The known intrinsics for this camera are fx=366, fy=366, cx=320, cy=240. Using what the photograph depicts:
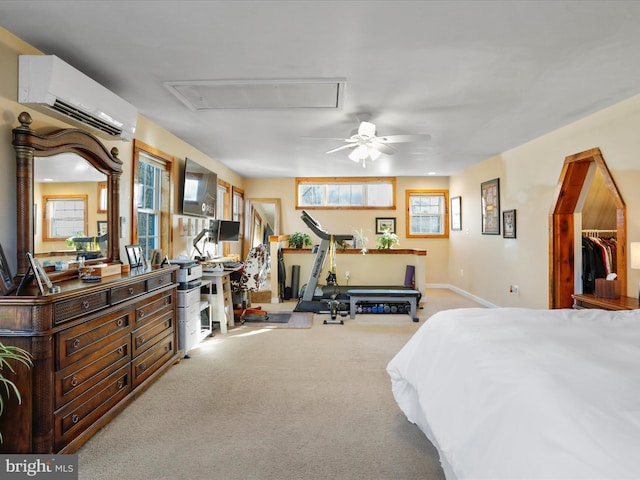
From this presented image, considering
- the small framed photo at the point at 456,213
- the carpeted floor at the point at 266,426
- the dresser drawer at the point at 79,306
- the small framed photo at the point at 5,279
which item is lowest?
the carpeted floor at the point at 266,426

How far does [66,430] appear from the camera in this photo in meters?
1.98

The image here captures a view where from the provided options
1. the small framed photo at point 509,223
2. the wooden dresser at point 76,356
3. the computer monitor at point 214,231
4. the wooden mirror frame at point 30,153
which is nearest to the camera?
the wooden dresser at point 76,356

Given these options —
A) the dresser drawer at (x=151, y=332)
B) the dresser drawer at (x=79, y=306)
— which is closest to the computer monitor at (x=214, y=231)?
the dresser drawer at (x=151, y=332)

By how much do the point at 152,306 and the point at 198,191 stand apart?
2.53 meters

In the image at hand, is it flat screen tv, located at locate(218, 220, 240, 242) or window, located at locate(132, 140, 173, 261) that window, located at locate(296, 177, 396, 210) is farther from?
window, located at locate(132, 140, 173, 261)

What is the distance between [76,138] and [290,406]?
2494 mm

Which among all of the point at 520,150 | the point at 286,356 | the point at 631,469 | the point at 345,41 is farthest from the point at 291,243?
the point at 631,469

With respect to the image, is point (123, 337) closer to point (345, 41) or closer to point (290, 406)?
point (290, 406)

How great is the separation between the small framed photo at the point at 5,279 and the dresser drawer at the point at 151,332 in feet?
2.82

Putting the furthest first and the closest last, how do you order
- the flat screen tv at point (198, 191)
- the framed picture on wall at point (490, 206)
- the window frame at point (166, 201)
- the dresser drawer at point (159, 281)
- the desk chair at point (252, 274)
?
the framed picture on wall at point (490, 206) < the desk chair at point (252, 274) < the flat screen tv at point (198, 191) < the window frame at point (166, 201) < the dresser drawer at point (159, 281)

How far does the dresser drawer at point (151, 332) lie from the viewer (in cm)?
272

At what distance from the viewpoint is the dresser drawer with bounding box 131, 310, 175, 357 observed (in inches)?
107

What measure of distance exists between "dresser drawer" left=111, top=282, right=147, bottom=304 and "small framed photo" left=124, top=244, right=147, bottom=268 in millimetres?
516

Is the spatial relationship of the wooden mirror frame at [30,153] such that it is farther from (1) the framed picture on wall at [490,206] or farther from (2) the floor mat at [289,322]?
(1) the framed picture on wall at [490,206]
